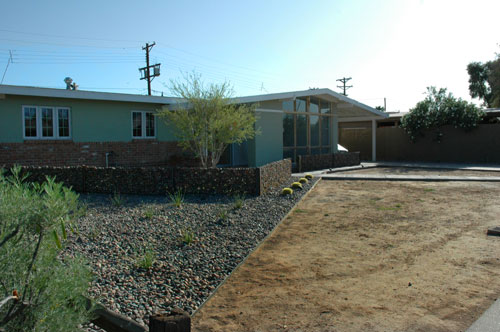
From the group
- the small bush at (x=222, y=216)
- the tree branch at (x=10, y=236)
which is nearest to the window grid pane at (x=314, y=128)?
Answer: the small bush at (x=222, y=216)

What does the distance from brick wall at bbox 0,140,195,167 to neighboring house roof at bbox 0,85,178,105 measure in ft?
4.89

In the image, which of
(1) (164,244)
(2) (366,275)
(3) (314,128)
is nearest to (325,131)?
(3) (314,128)

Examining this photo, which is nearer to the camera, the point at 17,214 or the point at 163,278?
the point at 17,214

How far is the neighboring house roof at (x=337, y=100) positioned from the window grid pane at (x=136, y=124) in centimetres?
405

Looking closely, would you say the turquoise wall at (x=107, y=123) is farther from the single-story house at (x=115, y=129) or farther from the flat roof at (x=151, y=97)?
the flat roof at (x=151, y=97)

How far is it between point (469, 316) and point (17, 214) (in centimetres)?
374

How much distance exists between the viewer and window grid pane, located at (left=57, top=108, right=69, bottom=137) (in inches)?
523

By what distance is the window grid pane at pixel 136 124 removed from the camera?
15.2 metres

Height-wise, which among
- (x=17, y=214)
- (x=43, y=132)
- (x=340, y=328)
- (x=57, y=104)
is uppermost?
(x=57, y=104)

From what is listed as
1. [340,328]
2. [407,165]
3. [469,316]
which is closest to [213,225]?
[340,328]

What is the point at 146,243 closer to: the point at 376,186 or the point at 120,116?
the point at 376,186

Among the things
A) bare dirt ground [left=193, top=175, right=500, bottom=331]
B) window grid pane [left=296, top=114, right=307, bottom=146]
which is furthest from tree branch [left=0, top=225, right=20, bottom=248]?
window grid pane [left=296, top=114, right=307, bottom=146]

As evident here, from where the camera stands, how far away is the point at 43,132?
1294cm

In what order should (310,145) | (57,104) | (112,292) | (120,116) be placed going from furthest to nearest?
(310,145) < (120,116) < (57,104) < (112,292)
